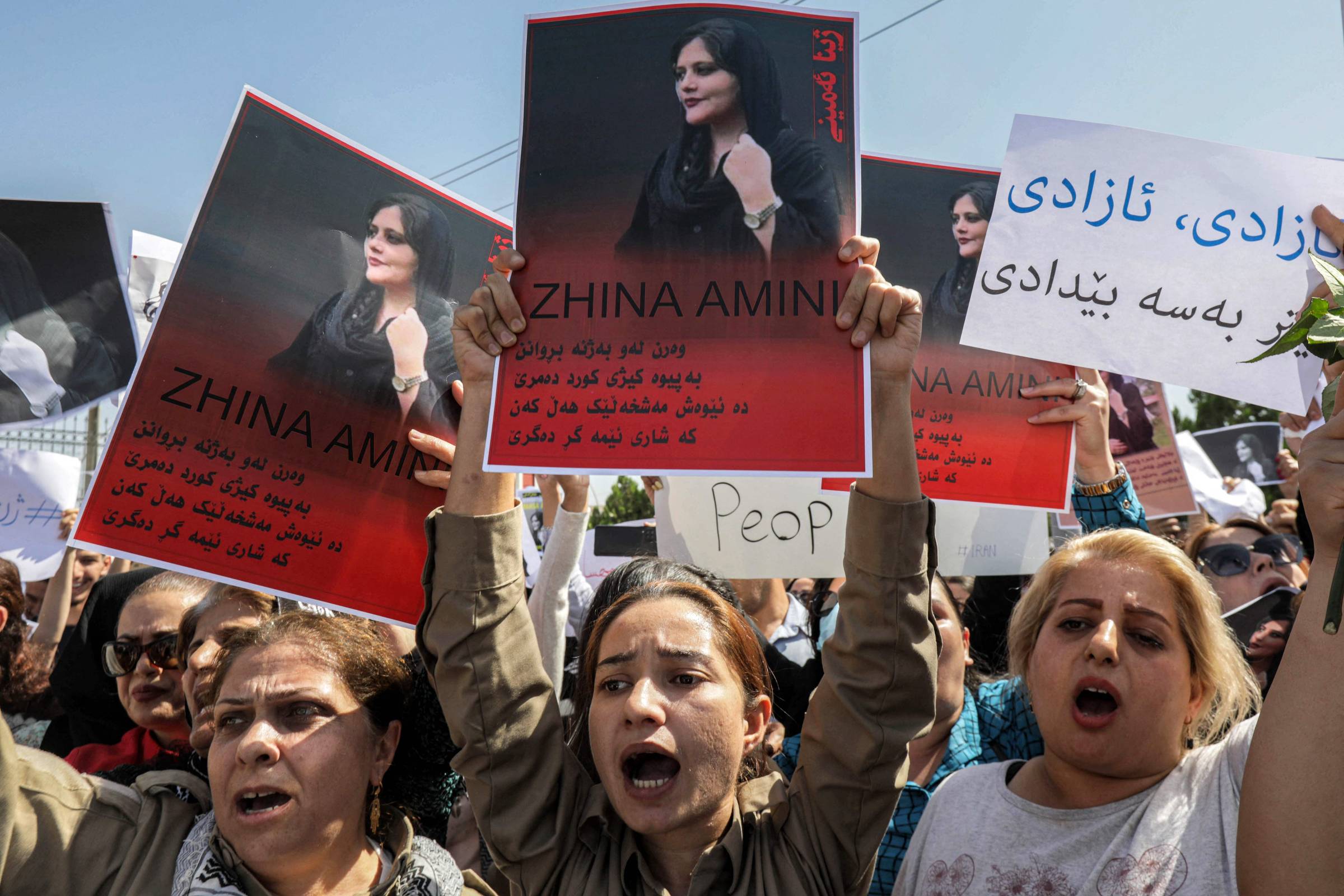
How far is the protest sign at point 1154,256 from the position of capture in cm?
285

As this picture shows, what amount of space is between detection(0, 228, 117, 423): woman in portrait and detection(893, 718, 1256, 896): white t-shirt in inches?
116

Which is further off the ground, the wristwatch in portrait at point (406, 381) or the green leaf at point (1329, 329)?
the wristwatch in portrait at point (406, 381)

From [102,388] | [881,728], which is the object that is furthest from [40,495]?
[881,728]

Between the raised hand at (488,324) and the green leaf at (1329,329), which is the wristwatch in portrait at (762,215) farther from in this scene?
the green leaf at (1329,329)

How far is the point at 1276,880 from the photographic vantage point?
145 cm

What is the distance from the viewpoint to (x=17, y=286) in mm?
3539

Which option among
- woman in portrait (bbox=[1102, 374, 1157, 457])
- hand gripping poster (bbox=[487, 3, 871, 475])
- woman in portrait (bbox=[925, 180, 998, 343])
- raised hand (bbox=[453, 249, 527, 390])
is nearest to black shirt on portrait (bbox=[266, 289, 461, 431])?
raised hand (bbox=[453, 249, 527, 390])

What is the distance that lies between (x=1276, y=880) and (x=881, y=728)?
0.72 m

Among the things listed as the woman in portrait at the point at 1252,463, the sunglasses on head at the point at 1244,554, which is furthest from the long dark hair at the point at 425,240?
the woman in portrait at the point at 1252,463

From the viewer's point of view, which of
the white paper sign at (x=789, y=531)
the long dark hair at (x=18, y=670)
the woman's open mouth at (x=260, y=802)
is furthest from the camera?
the white paper sign at (x=789, y=531)

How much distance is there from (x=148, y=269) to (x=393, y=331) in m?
2.46

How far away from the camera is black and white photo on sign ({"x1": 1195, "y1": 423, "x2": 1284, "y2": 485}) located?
299 inches

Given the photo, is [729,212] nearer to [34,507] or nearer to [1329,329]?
[1329,329]

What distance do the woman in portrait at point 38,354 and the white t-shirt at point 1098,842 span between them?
9.67ft
